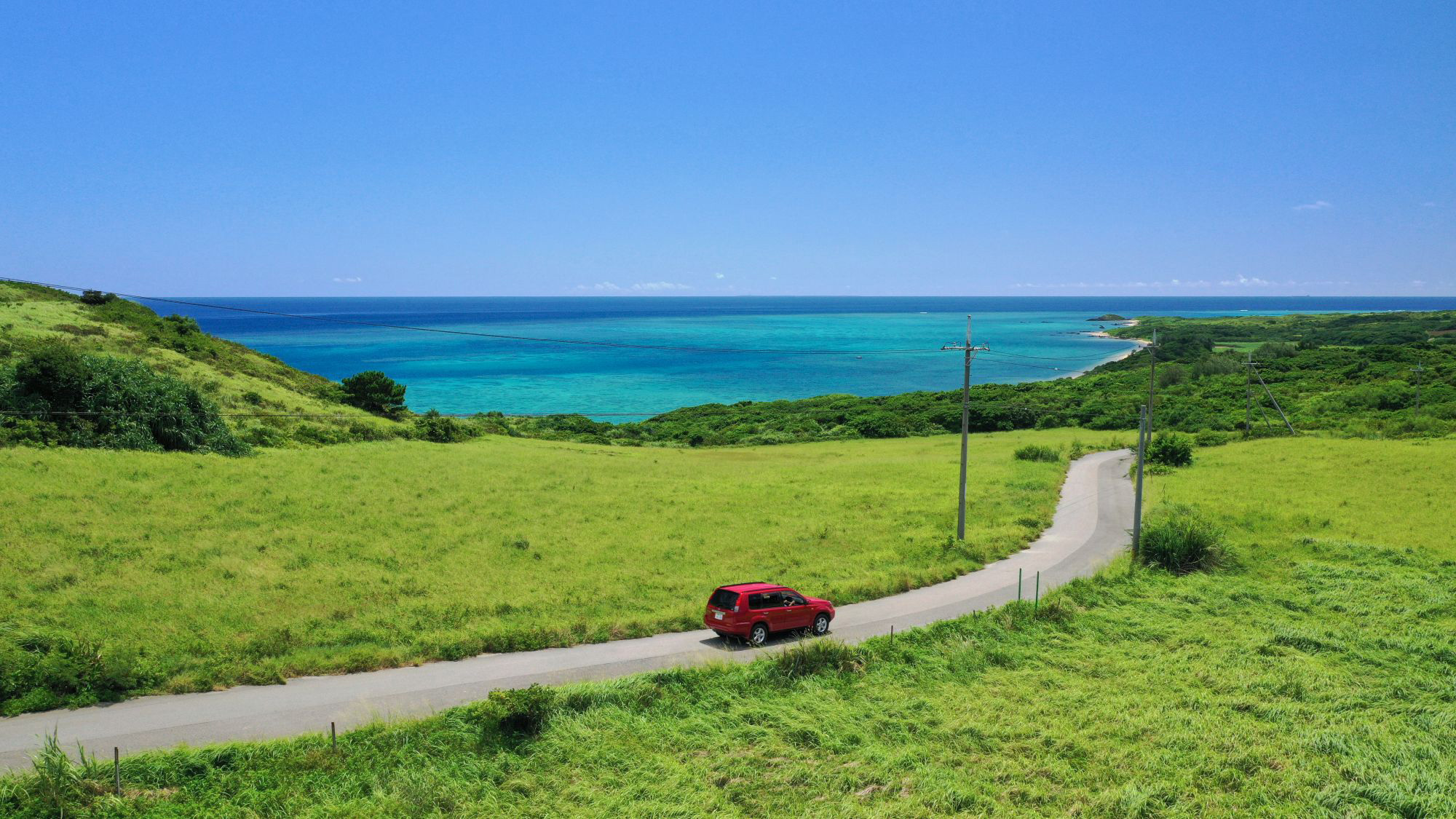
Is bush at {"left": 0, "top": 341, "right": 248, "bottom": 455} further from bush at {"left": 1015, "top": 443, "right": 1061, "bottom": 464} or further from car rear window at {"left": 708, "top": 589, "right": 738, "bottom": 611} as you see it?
bush at {"left": 1015, "top": 443, "right": 1061, "bottom": 464}

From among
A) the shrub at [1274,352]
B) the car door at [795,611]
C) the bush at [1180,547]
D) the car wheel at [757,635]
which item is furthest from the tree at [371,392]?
the shrub at [1274,352]

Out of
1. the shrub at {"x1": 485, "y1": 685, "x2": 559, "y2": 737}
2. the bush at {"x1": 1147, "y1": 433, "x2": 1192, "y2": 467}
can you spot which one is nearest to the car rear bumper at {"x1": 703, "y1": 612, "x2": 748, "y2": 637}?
the shrub at {"x1": 485, "y1": 685, "x2": 559, "y2": 737}

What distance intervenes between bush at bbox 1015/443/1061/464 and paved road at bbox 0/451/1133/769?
28627 millimetres

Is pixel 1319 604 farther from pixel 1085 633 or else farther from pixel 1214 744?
pixel 1214 744

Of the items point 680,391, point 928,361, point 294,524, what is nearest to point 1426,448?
point 294,524

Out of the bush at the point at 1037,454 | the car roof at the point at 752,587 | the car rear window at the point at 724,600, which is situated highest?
the car roof at the point at 752,587

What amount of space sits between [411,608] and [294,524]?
10.8m

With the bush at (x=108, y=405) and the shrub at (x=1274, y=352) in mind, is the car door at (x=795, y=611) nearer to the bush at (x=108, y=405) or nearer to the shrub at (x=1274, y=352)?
the bush at (x=108, y=405)

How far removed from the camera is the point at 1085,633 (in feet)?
71.1

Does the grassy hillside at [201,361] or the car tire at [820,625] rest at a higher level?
the grassy hillside at [201,361]

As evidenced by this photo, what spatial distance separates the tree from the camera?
64.4m

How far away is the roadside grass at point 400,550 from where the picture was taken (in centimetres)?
1961

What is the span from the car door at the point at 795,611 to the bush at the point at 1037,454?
38057 millimetres

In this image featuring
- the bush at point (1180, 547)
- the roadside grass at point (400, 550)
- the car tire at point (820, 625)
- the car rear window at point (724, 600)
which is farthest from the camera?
the bush at point (1180, 547)
